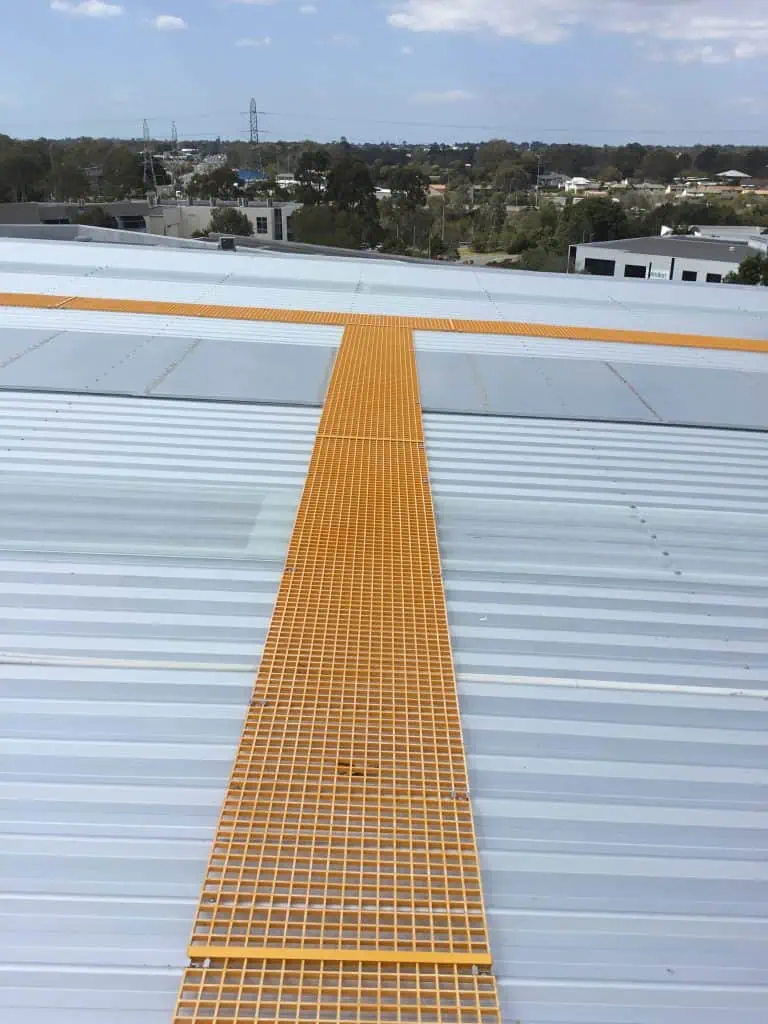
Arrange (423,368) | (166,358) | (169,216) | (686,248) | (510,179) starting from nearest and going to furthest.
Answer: (166,358), (423,368), (686,248), (169,216), (510,179)

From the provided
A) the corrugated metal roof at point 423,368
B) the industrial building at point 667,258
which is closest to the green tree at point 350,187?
the industrial building at point 667,258

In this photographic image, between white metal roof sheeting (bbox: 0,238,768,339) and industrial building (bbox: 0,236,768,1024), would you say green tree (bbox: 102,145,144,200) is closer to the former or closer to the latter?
white metal roof sheeting (bbox: 0,238,768,339)

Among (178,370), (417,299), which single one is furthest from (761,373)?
(178,370)

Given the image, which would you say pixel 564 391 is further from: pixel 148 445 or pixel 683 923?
pixel 683 923

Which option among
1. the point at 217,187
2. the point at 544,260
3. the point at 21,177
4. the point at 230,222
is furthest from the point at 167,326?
the point at 217,187

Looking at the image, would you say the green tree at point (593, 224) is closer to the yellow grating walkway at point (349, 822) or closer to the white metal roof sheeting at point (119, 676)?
the white metal roof sheeting at point (119, 676)

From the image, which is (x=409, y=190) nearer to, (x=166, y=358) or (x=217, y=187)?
(x=217, y=187)
